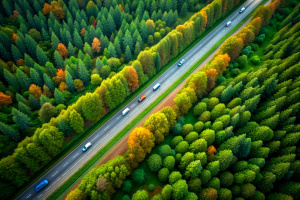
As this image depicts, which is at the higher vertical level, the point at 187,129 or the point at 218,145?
the point at 187,129

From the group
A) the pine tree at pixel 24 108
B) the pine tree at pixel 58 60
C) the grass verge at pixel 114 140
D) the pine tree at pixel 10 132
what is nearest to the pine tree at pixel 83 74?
the pine tree at pixel 58 60

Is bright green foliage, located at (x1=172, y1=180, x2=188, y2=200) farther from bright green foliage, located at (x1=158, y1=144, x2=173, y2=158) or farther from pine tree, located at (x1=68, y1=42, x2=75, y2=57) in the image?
pine tree, located at (x1=68, y1=42, x2=75, y2=57)

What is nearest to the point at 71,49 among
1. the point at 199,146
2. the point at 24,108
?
the point at 24,108

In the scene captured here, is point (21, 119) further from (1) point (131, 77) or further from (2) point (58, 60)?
(1) point (131, 77)

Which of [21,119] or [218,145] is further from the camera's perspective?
[21,119]

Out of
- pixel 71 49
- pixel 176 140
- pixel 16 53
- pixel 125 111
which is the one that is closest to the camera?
pixel 176 140

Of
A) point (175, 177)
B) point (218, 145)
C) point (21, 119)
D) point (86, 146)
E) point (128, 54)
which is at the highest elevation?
point (128, 54)

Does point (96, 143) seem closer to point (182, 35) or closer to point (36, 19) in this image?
point (182, 35)
